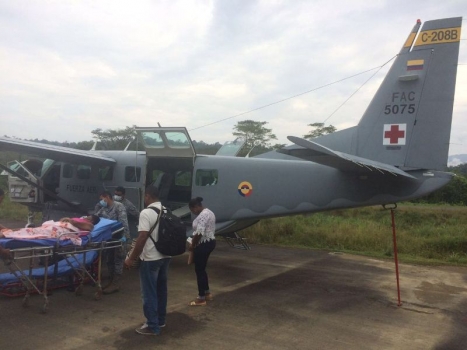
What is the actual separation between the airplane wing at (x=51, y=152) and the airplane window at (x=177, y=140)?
2.20m

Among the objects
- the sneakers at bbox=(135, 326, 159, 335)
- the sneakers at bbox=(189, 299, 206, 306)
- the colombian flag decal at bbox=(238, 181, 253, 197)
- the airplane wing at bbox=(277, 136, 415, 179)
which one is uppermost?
the airplane wing at bbox=(277, 136, 415, 179)

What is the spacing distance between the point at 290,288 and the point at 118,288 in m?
3.23

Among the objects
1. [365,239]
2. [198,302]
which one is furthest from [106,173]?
[365,239]

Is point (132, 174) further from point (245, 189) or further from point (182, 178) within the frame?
point (245, 189)

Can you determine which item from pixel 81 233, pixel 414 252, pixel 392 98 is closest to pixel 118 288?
pixel 81 233

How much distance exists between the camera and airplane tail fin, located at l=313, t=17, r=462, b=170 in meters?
7.63

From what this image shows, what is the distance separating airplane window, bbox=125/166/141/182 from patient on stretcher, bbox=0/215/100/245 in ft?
11.8

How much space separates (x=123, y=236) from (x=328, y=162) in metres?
3.80

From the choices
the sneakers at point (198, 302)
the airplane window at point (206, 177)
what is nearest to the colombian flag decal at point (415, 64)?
the airplane window at point (206, 177)

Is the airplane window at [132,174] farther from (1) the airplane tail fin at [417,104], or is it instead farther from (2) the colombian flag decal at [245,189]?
(1) the airplane tail fin at [417,104]

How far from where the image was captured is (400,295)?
24.9ft

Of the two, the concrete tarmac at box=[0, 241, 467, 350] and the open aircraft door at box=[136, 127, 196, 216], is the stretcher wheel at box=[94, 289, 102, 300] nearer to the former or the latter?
the concrete tarmac at box=[0, 241, 467, 350]

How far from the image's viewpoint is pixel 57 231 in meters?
6.20

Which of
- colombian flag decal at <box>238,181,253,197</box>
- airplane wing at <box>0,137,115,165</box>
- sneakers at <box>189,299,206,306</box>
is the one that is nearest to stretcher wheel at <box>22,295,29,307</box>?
sneakers at <box>189,299,206,306</box>
